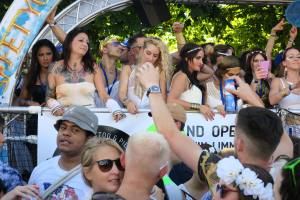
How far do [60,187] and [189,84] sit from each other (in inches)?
112

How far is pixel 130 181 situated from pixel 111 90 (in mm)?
4126

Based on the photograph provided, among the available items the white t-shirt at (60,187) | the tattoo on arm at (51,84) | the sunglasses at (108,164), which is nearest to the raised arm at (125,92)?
the tattoo on arm at (51,84)

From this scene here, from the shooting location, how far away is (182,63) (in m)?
7.00

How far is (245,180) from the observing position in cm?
285

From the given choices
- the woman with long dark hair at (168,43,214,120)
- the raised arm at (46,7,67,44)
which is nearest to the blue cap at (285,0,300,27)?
the woman with long dark hair at (168,43,214,120)

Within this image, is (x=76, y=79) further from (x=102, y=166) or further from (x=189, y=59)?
(x=102, y=166)

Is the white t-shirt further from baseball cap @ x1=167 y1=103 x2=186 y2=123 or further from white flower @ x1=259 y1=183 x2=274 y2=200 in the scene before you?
white flower @ x1=259 y1=183 x2=274 y2=200

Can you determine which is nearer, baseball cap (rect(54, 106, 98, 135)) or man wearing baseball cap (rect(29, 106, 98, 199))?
man wearing baseball cap (rect(29, 106, 98, 199))

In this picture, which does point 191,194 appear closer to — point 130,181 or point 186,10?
point 130,181

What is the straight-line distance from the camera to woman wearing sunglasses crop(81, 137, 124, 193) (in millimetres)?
3650

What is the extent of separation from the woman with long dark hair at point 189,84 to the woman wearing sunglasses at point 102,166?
8.49 ft

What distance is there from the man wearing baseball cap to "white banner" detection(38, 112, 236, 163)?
3.43 ft

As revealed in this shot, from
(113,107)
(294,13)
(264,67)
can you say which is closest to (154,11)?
(294,13)

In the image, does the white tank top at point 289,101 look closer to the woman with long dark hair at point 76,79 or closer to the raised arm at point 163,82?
the raised arm at point 163,82
